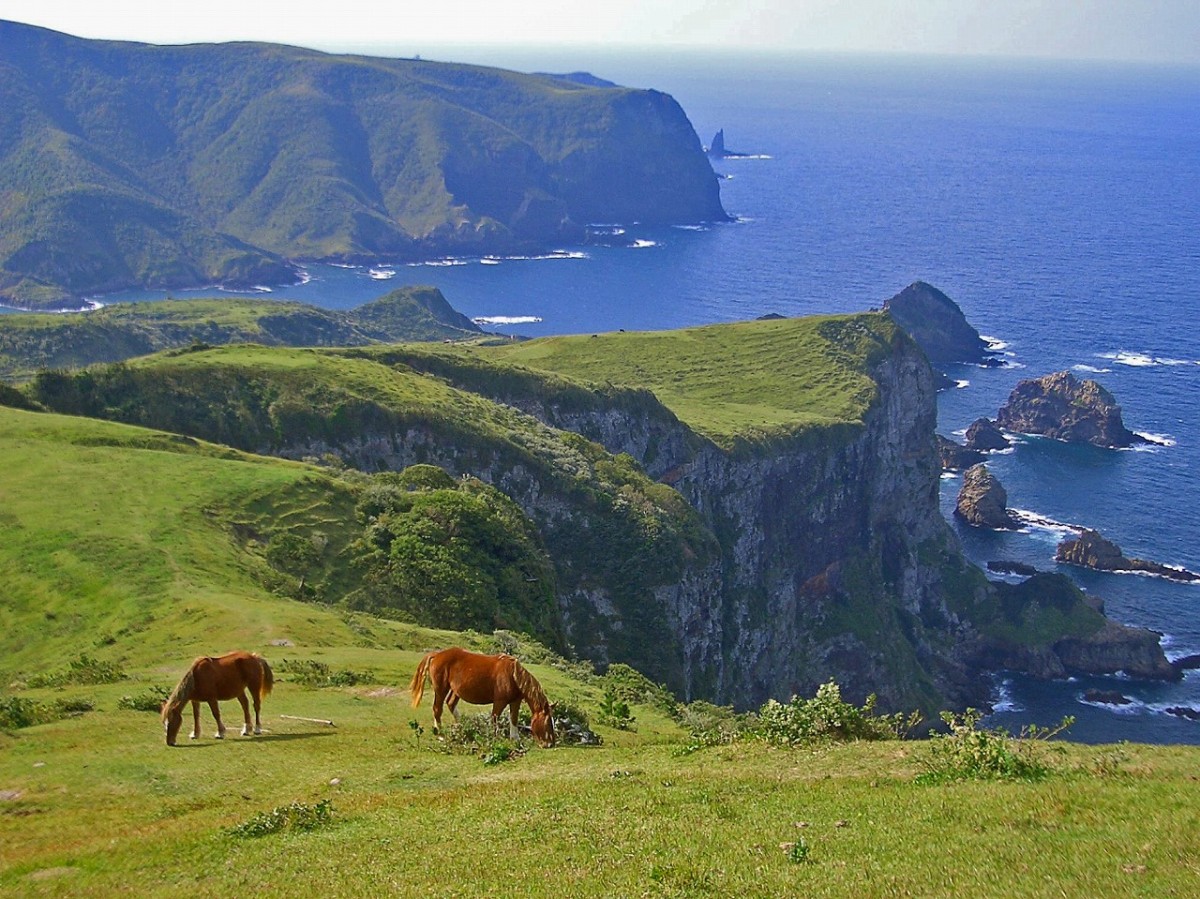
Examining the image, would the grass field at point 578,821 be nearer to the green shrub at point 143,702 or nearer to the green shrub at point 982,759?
the green shrub at point 982,759

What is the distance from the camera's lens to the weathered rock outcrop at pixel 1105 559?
12975 centimetres

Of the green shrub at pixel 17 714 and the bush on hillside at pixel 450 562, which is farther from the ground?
the green shrub at pixel 17 714

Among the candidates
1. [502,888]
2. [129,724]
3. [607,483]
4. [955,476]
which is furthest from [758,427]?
[502,888]

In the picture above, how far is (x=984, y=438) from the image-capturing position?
168625 millimetres

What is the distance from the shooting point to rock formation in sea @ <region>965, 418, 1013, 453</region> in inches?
6639

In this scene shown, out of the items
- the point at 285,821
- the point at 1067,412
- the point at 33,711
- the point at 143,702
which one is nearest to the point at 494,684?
the point at 285,821

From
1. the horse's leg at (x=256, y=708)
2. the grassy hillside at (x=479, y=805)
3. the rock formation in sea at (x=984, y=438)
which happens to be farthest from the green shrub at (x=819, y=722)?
the rock formation in sea at (x=984, y=438)

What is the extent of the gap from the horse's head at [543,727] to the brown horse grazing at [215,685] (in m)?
6.80

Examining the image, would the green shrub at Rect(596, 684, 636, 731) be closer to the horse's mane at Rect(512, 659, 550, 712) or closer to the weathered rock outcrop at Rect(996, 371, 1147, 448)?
the horse's mane at Rect(512, 659, 550, 712)

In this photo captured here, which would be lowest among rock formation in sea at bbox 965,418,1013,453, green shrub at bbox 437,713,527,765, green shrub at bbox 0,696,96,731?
rock formation in sea at bbox 965,418,1013,453

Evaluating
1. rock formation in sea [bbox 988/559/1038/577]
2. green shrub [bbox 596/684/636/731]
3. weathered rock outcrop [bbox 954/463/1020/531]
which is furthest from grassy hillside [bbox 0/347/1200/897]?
weathered rock outcrop [bbox 954/463/1020/531]

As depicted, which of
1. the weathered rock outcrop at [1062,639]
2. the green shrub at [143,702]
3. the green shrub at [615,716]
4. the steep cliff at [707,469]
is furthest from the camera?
the weathered rock outcrop at [1062,639]

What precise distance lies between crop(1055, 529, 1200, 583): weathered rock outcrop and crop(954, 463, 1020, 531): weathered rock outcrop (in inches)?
489

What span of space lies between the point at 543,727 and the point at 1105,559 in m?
120
